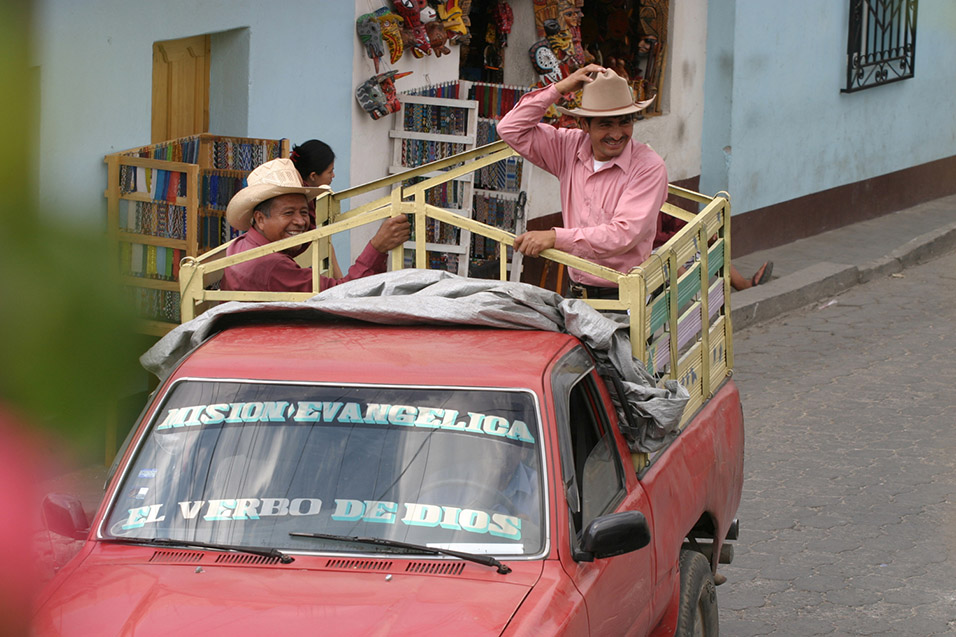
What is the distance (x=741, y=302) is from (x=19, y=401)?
1032 centimetres

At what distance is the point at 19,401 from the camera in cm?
49

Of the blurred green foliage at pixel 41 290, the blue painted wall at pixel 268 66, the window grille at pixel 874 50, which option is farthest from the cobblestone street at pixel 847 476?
the blurred green foliage at pixel 41 290

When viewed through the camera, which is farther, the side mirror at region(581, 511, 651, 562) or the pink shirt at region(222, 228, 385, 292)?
the pink shirt at region(222, 228, 385, 292)

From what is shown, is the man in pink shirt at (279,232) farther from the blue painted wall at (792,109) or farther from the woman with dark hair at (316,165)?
the blue painted wall at (792,109)

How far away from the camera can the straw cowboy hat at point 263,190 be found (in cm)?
505

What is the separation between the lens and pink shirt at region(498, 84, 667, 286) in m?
4.50

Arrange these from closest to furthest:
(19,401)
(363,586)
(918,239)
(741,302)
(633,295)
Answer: (19,401) → (363,586) → (633,295) → (741,302) → (918,239)

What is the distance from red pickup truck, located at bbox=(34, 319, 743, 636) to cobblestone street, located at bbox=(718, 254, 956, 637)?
1.82 meters

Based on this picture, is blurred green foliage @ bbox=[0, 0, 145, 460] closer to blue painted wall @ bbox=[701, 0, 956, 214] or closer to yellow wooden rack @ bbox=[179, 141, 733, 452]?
yellow wooden rack @ bbox=[179, 141, 733, 452]

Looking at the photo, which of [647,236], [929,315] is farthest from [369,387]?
[929,315]

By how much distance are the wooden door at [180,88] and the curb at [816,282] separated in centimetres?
466

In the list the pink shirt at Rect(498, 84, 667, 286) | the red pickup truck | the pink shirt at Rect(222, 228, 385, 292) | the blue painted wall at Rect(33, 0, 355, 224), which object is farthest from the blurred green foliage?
the blue painted wall at Rect(33, 0, 355, 224)

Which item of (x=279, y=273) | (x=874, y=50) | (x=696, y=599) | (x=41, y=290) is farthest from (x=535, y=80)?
(x=41, y=290)

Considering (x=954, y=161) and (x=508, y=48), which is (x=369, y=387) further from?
(x=954, y=161)
